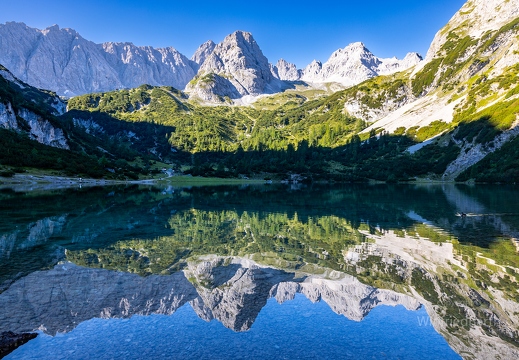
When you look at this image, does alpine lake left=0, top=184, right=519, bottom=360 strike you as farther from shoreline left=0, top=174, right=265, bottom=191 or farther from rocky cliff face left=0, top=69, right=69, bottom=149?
rocky cliff face left=0, top=69, right=69, bottom=149

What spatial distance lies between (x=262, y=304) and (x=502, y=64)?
818ft

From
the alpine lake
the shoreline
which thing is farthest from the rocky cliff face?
the alpine lake

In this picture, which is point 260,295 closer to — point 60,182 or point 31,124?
point 60,182

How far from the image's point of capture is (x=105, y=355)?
11.1 meters

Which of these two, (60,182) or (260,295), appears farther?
(60,182)

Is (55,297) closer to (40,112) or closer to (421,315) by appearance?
(421,315)

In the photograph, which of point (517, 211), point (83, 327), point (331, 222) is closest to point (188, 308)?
point (83, 327)

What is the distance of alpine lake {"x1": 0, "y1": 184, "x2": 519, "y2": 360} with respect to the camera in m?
11.9

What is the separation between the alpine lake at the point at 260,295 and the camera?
11.9m

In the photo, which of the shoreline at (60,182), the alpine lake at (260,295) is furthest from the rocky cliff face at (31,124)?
the alpine lake at (260,295)

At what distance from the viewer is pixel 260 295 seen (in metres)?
17.2

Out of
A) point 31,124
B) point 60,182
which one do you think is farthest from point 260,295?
point 31,124

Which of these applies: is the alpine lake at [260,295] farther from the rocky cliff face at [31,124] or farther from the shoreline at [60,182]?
the rocky cliff face at [31,124]

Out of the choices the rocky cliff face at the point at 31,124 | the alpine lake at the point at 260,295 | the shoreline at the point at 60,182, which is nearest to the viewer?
the alpine lake at the point at 260,295
